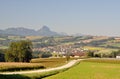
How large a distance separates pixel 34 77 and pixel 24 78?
305cm

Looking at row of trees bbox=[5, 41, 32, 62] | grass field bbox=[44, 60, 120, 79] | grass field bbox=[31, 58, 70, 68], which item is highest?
row of trees bbox=[5, 41, 32, 62]

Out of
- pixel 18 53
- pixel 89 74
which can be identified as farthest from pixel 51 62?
pixel 89 74

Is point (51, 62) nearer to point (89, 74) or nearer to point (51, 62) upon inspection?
point (51, 62)

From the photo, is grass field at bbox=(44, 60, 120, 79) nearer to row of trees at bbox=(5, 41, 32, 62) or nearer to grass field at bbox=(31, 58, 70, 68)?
grass field at bbox=(31, 58, 70, 68)

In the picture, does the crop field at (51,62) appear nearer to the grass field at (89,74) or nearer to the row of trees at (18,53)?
the row of trees at (18,53)

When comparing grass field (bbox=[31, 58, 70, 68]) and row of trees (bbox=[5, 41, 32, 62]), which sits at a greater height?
row of trees (bbox=[5, 41, 32, 62])

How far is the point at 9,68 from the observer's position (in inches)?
2413

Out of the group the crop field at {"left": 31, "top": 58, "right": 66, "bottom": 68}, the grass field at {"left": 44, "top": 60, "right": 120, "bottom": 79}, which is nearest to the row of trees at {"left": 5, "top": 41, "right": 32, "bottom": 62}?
the crop field at {"left": 31, "top": 58, "right": 66, "bottom": 68}

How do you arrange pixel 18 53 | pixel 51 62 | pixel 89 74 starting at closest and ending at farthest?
pixel 89 74 → pixel 51 62 → pixel 18 53

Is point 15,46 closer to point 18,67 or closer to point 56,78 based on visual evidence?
point 18,67

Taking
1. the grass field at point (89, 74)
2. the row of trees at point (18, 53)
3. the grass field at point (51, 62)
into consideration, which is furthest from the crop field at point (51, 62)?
the grass field at point (89, 74)

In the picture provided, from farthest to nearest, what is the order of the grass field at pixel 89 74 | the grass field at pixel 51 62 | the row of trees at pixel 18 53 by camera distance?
the row of trees at pixel 18 53
the grass field at pixel 51 62
the grass field at pixel 89 74

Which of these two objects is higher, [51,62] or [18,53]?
[18,53]

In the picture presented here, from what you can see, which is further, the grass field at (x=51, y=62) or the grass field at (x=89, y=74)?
the grass field at (x=51, y=62)
